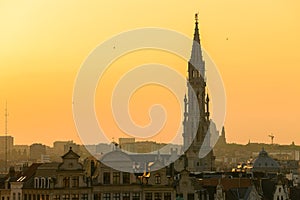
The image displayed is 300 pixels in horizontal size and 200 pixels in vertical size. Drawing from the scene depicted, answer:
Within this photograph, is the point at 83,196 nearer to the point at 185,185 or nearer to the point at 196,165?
the point at 185,185

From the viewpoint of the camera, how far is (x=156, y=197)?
9388cm

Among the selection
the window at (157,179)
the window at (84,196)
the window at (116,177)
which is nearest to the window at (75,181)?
the window at (84,196)

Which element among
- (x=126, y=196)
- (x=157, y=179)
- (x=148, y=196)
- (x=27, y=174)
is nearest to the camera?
(x=126, y=196)

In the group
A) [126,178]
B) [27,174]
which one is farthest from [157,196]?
[27,174]

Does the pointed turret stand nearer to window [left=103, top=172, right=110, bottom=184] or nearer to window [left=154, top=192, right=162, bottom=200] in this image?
window [left=154, top=192, right=162, bottom=200]

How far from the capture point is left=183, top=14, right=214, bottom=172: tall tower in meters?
142

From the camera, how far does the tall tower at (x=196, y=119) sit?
142 metres

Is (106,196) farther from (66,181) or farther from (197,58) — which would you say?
(197,58)

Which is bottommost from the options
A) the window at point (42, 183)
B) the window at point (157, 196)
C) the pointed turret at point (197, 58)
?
the window at point (157, 196)

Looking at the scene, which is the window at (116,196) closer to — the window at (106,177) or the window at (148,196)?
the window at (106,177)

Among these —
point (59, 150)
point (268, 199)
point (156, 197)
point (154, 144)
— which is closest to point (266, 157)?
point (154, 144)

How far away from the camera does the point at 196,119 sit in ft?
466

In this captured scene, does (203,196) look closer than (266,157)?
Yes

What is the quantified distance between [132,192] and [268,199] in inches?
703
